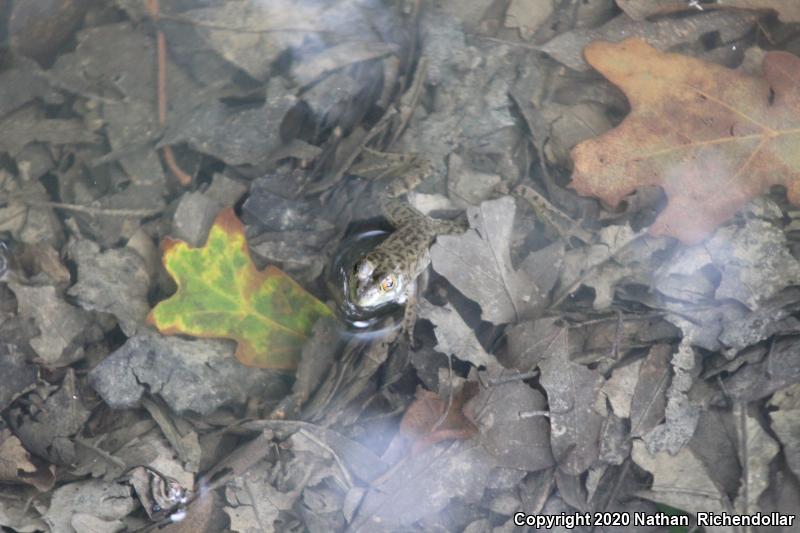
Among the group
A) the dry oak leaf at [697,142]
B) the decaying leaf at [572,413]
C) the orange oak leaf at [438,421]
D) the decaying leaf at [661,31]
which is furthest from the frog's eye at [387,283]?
the decaying leaf at [661,31]

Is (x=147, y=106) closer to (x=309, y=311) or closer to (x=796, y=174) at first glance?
(x=309, y=311)

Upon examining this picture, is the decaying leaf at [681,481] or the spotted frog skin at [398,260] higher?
the spotted frog skin at [398,260]

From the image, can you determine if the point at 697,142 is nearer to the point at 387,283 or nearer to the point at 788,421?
the point at 788,421

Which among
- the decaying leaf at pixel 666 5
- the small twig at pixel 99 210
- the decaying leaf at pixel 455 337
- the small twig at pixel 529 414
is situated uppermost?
the decaying leaf at pixel 666 5

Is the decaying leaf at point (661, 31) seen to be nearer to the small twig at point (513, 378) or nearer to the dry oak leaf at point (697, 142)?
the dry oak leaf at point (697, 142)

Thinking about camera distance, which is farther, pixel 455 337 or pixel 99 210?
pixel 99 210

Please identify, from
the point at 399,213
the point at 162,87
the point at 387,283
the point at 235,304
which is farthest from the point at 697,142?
the point at 162,87

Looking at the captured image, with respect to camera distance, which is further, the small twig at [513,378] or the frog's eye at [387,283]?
the frog's eye at [387,283]

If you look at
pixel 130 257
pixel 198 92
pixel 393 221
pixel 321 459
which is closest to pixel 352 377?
pixel 321 459
